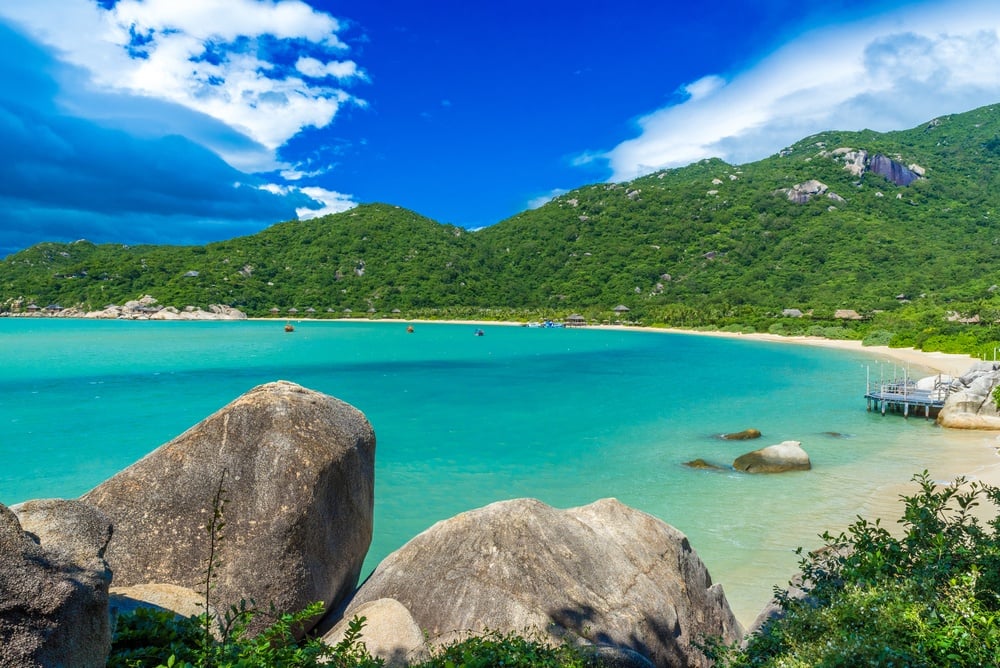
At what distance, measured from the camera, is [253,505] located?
7410mm

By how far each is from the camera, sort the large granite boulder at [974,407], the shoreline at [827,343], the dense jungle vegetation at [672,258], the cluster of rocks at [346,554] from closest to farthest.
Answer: the cluster of rocks at [346,554] → the large granite boulder at [974,407] → the shoreline at [827,343] → the dense jungle vegetation at [672,258]

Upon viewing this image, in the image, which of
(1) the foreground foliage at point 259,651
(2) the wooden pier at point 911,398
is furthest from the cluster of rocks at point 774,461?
(1) the foreground foliage at point 259,651

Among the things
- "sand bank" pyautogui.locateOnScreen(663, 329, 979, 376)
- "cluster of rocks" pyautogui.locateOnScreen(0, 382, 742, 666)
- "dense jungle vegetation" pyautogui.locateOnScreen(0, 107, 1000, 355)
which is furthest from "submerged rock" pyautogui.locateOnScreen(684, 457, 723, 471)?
"dense jungle vegetation" pyautogui.locateOnScreen(0, 107, 1000, 355)

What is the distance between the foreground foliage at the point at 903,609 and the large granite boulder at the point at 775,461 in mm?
16486

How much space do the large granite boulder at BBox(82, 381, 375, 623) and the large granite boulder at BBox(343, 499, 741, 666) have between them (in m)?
1.04

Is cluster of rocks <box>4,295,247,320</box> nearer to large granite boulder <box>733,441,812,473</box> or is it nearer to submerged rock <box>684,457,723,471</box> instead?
submerged rock <box>684,457,723,471</box>

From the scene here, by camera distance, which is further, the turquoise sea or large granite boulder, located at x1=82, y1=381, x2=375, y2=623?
the turquoise sea

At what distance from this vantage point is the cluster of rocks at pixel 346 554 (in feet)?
23.2

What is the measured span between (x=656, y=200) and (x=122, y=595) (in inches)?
7484

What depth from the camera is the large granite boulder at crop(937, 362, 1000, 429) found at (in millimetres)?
28641

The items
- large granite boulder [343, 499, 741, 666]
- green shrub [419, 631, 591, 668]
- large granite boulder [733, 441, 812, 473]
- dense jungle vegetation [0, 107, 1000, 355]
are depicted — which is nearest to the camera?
green shrub [419, 631, 591, 668]

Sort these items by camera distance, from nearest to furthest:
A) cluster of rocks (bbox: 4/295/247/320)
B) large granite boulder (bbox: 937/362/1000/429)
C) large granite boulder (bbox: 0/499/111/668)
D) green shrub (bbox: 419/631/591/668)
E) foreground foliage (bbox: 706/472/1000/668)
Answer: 1. large granite boulder (bbox: 0/499/111/668)
2. foreground foliage (bbox: 706/472/1000/668)
3. green shrub (bbox: 419/631/591/668)
4. large granite boulder (bbox: 937/362/1000/429)
5. cluster of rocks (bbox: 4/295/247/320)

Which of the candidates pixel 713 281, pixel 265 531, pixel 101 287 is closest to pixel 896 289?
pixel 713 281

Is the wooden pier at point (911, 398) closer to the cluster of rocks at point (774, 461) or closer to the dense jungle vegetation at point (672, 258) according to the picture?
the cluster of rocks at point (774, 461)
